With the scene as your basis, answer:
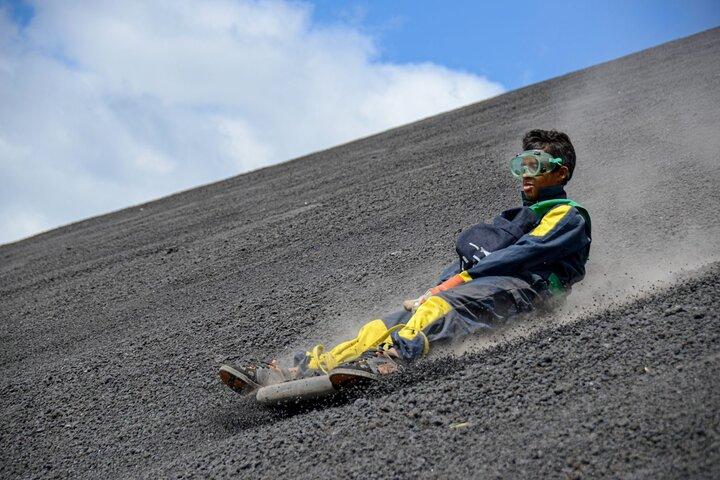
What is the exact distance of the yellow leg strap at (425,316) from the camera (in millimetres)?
3391

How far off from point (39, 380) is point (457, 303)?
3529mm

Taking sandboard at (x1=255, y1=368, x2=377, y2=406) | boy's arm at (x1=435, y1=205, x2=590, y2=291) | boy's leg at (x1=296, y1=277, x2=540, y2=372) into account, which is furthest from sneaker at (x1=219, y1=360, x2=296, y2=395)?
boy's arm at (x1=435, y1=205, x2=590, y2=291)

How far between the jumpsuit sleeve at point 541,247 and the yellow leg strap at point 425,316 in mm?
328

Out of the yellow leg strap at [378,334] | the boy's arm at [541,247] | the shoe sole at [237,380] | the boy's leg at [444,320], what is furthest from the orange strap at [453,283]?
the shoe sole at [237,380]

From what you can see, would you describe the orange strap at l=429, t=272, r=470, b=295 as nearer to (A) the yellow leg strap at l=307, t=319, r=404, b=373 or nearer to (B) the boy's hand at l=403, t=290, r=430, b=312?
(B) the boy's hand at l=403, t=290, r=430, b=312

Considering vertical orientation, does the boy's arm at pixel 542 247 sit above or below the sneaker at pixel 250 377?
above

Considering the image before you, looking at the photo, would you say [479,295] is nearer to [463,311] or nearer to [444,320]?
[463,311]

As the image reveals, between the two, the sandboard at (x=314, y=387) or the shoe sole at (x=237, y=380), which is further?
Answer: the shoe sole at (x=237, y=380)

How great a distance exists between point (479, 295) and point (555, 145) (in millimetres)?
1267

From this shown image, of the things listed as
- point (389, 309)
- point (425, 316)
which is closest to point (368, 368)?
point (425, 316)

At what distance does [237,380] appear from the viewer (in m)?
3.56

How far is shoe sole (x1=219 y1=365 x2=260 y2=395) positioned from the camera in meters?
3.54

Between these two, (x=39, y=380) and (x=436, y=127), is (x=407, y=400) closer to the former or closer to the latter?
(x=39, y=380)

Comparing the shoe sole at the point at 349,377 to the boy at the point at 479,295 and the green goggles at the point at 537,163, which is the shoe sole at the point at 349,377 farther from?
the green goggles at the point at 537,163
